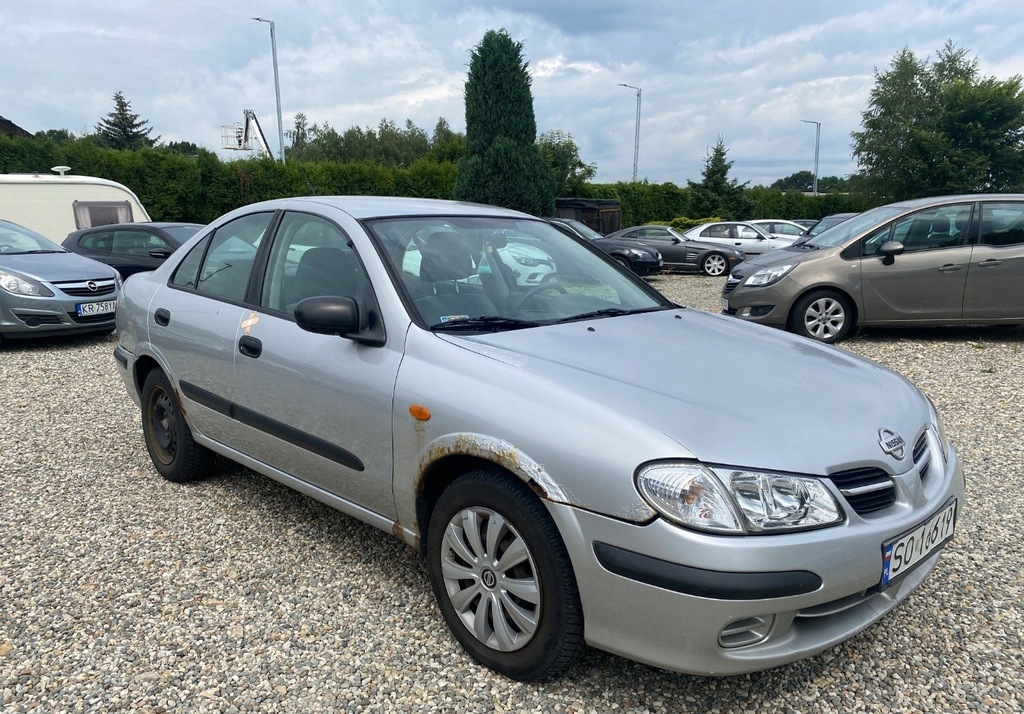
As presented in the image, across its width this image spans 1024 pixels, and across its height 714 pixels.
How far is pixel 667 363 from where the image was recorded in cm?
261

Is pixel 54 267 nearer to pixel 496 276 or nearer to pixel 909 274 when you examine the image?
pixel 496 276

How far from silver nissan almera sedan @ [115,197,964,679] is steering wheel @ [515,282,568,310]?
17mm

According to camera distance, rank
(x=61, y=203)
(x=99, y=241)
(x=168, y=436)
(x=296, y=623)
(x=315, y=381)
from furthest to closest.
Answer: (x=61, y=203) < (x=99, y=241) < (x=168, y=436) < (x=315, y=381) < (x=296, y=623)

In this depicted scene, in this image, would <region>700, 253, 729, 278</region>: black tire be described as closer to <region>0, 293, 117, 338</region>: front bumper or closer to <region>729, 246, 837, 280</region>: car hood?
<region>729, 246, 837, 280</region>: car hood

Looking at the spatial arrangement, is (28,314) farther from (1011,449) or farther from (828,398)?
(1011,449)

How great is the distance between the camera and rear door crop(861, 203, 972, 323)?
7797 mm

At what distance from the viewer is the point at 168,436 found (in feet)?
13.9

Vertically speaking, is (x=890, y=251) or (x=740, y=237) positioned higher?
(x=890, y=251)

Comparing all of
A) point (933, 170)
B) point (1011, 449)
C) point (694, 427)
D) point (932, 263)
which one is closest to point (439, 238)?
point (694, 427)

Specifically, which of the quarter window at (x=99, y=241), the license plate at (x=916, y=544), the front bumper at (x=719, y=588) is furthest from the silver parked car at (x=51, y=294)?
the license plate at (x=916, y=544)

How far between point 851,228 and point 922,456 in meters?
6.68

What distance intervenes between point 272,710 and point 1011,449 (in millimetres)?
4571

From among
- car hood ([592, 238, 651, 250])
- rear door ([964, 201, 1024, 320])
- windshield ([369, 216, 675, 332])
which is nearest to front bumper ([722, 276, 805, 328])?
rear door ([964, 201, 1024, 320])

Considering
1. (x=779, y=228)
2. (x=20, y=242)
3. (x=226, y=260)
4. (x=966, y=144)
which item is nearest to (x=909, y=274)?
(x=226, y=260)
